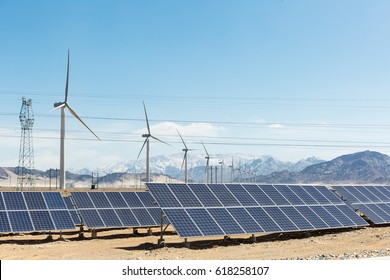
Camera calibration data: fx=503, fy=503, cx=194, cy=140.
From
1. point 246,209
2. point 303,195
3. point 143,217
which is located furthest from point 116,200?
point 303,195

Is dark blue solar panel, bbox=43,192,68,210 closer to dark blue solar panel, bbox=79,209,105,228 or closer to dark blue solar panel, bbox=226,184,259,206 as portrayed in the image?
dark blue solar panel, bbox=79,209,105,228

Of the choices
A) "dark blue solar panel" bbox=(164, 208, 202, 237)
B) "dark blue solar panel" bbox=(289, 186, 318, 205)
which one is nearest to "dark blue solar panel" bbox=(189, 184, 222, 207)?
"dark blue solar panel" bbox=(164, 208, 202, 237)

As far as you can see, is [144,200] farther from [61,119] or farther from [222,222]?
[61,119]

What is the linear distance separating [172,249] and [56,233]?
639 inches

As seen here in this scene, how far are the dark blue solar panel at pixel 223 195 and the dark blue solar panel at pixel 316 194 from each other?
9.45 m

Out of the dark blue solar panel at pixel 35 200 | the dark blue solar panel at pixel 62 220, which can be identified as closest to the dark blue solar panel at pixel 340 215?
the dark blue solar panel at pixel 62 220

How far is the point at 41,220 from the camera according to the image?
37312mm

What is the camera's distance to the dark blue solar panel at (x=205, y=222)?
3178cm

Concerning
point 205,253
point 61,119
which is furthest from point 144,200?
point 61,119

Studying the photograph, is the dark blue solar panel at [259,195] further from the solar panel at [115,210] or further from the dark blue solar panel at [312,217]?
the solar panel at [115,210]

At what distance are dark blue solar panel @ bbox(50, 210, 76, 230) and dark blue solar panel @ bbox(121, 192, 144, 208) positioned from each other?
7.14 m

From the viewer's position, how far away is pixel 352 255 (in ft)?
90.8

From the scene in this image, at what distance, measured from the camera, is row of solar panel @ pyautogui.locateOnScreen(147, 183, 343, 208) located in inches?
1348

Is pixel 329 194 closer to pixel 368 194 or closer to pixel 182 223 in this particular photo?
pixel 368 194
